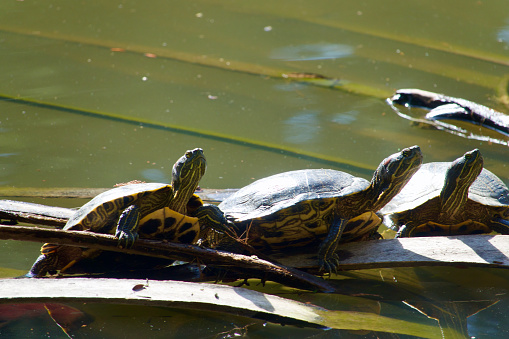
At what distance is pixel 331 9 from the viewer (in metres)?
8.02

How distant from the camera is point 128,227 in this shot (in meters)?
2.53

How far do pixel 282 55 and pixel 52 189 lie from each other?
11.7 ft

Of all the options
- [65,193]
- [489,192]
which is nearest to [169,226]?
[65,193]

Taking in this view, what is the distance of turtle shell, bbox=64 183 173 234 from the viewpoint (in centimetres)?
261

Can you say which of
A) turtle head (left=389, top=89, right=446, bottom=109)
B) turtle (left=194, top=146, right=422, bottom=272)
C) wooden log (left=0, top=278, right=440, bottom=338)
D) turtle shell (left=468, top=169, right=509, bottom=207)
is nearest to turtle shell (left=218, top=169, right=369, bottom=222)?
turtle (left=194, top=146, right=422, bottom=272)

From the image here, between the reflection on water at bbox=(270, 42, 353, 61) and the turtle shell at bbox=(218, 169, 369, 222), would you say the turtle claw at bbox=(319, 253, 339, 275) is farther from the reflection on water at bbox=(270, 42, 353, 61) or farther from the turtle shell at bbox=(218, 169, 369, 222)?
the reflection on water at bbox=(270, 42, 353, 61)

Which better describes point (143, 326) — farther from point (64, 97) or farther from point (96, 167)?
point (64, 97)

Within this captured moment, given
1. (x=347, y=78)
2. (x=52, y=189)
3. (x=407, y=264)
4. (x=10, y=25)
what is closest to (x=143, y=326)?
(x=407, y=264)

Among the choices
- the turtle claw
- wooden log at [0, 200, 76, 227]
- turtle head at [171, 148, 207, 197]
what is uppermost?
turtle head at [171, 148, 207, 197]

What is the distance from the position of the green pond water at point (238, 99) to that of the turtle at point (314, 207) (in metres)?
0.30

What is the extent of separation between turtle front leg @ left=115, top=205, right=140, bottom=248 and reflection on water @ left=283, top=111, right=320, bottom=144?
6.99ft

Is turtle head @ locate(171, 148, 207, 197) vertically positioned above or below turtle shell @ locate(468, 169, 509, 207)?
above

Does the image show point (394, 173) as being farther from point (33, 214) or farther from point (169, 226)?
point (33, 214)

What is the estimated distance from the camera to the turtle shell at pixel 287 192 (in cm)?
278
